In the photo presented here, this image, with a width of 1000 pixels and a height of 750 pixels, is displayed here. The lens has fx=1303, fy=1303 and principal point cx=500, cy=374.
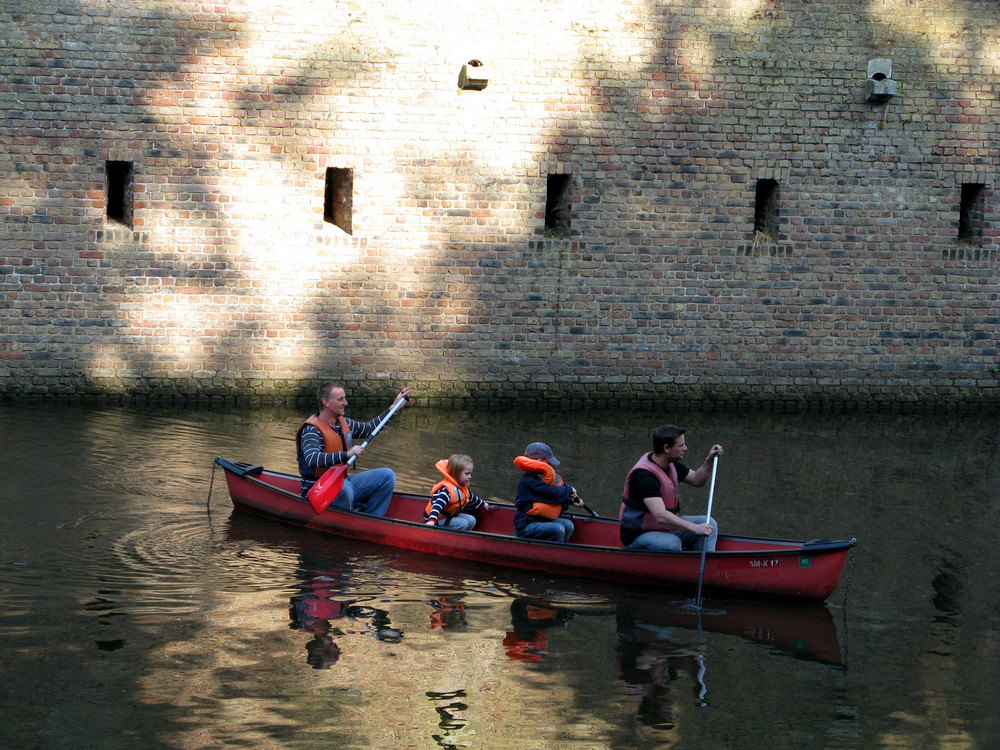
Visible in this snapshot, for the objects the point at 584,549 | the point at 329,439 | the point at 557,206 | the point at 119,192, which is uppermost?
A: the point at 557,206

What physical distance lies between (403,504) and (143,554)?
2180 millimetres

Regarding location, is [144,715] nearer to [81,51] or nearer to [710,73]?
[81,51]

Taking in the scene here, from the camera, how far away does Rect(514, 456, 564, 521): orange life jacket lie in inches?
Answer: 360

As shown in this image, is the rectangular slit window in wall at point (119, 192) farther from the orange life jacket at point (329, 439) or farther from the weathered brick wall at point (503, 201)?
the orange life jacket at point (329, 439)

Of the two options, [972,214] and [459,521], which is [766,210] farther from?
[459,521]

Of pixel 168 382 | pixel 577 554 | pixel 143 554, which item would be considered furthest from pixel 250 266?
pixel 577 554

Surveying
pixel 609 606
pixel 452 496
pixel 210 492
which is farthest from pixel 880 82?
pixel 609 606

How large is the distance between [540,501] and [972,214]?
10.4 m

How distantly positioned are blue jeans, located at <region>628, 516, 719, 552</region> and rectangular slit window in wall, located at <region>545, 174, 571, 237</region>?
310 inches

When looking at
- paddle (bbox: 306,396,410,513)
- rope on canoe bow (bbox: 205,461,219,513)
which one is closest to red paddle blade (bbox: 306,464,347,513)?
paddle (bbox: 306,396,410,513)

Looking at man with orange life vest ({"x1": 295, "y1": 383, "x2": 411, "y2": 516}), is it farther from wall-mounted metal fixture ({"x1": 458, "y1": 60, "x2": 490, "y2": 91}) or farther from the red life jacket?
wall-mounted metal fixture ({"x1": 458, "y1": 60, "x2": 490, "y2": 91})

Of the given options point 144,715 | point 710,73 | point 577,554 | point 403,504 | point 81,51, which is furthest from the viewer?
point 710,73

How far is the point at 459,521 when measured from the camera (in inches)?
373

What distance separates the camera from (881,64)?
16359 mm
